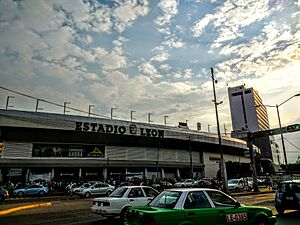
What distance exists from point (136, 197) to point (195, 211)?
5.50 metres

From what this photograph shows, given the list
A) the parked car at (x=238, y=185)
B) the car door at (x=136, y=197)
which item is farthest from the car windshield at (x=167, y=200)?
the parked car at (x=238, y=185)

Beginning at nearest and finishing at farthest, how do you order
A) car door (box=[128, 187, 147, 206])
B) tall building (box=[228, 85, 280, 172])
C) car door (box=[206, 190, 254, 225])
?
car door (box=[206, 190, 254, 225])
car door (box=[128, 187, 147, 206])
tall building (box=[228, 85, 280, 172])

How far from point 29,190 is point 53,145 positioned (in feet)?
53.0

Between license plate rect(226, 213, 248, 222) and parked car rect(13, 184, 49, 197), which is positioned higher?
parked car rect(13, 184, 49, 197)

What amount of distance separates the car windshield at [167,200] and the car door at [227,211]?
2.91 feet

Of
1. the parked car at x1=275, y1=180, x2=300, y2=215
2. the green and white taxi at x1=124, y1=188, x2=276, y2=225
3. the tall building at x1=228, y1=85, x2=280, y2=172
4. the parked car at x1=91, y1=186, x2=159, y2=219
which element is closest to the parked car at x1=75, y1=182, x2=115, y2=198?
the parked car at x1=91, y1=186, x2=159, y2=219

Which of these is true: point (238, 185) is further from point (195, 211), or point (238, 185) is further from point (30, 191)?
point (195, 211)

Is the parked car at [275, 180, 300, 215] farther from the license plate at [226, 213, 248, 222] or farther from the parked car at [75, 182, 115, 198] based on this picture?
the parked car at [75, 182, 115, 198]

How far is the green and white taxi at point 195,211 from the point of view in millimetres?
6590

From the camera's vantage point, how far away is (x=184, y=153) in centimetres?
6681

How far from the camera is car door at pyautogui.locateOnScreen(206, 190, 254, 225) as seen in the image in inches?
283

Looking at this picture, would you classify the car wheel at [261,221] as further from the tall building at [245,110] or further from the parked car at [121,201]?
the tall building at [245,110]

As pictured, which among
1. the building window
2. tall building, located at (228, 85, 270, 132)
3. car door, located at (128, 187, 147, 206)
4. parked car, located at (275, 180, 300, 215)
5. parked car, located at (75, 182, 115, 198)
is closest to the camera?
car door, located at (128, 187, 147, 206)

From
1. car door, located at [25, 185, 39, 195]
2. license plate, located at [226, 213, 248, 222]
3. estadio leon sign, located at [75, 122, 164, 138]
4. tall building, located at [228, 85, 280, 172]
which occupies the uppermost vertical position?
tall building, located at [228, 85, 280, 172]
